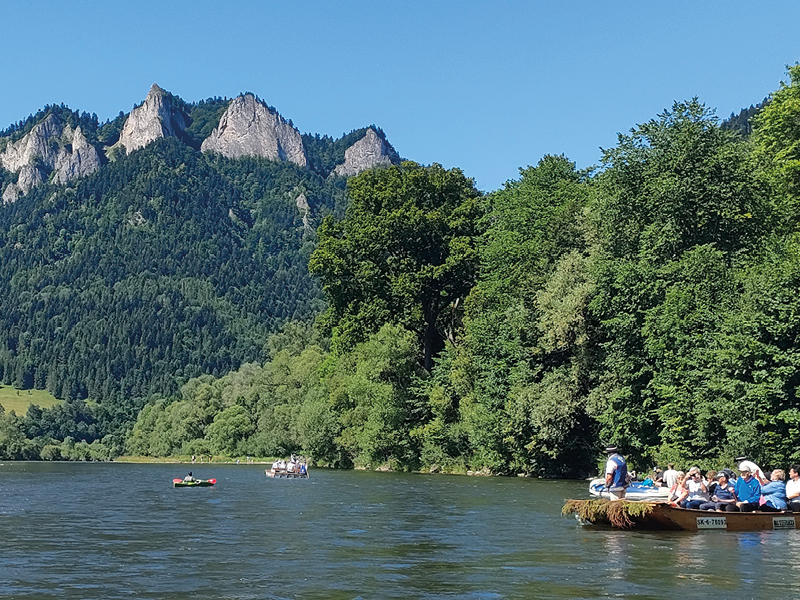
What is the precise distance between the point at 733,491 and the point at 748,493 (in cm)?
123

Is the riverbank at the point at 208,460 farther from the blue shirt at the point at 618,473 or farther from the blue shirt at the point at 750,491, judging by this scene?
the blue shirt at the point at 750,491

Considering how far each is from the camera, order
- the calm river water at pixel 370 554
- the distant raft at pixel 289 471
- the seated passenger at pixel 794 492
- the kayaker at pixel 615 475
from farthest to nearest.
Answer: the distant raft at pixel 289 471, the kayaker at pixel 615 475, the seated passenger at pixel 794 492, the calm river water at pixel 370 554

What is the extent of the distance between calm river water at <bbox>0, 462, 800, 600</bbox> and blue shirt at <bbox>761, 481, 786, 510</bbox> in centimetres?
143

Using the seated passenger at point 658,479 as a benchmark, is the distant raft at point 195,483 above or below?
below

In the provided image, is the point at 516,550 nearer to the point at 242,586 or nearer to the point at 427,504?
the point at 242,586

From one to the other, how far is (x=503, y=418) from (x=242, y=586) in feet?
161

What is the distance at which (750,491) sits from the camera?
117 feet

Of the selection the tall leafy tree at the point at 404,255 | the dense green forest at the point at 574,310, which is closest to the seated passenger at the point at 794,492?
the dense green forest at the point at 574,310

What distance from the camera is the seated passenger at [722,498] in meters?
35.4

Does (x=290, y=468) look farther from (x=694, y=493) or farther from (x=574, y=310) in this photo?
(x=694, y=493)

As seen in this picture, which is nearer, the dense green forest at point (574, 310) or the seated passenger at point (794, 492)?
the seated passenger at point (794, 492)

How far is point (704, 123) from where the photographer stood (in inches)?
2323

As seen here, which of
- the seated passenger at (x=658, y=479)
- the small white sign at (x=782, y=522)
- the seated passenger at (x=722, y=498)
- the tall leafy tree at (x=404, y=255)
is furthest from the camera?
the tall leafy tree at (x=404, y=255)

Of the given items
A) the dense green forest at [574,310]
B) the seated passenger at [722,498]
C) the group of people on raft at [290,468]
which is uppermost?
the dense green forest at [574,310]
